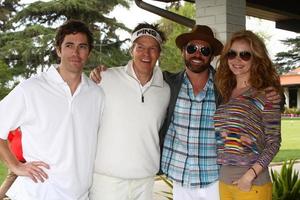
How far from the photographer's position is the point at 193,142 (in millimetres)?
3404

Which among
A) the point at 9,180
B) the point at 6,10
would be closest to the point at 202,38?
the point at 9,180

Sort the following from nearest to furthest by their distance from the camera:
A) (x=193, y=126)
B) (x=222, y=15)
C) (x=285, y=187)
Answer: (x=193, y=126)
(x=285, y=187)
(x=222, y=15)

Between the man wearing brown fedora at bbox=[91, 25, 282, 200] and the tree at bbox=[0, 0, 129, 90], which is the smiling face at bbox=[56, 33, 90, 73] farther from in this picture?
the tree at bbox=[0, 0, 129, 90]

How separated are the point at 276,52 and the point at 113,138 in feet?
164

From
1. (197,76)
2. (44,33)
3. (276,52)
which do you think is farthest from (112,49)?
(276,52)

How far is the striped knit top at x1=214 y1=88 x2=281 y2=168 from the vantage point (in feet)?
9.85

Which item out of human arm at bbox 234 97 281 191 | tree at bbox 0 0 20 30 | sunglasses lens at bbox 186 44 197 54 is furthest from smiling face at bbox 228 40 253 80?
tree at bbox 0 0 20 30

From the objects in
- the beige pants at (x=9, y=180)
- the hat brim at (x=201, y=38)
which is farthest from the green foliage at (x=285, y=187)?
the beige pants at (x=9, y=180)

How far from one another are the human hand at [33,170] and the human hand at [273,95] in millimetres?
1464

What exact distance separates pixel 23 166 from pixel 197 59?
147 centimetres

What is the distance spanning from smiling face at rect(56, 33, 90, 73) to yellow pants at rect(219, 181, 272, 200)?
1.23 m

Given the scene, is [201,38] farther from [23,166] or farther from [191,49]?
[23,166]

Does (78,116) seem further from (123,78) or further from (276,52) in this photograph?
(276,52)

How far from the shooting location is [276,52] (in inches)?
2003
